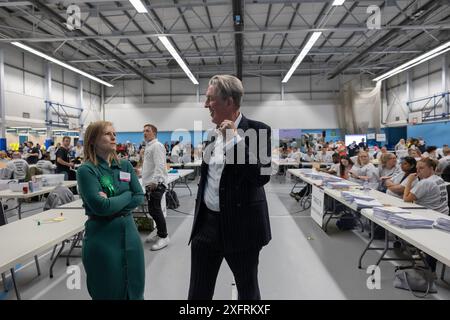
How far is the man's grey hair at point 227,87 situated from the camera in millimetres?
1146

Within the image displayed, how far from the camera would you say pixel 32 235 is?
218 cm

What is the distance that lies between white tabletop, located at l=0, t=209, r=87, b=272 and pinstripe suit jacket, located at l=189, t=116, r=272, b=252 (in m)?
1.26

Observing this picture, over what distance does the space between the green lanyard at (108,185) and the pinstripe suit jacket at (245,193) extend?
0.79m

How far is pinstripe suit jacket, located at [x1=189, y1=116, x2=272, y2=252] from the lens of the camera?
119 centimetres

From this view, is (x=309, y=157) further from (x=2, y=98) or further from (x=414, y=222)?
(x=2, y=98)

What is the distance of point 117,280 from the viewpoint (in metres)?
1.61

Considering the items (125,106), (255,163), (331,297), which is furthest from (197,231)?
(125,106)

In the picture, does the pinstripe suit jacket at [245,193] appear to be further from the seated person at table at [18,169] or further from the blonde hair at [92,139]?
the seated person at table at [18,169]

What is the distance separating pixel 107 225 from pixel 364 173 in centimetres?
459

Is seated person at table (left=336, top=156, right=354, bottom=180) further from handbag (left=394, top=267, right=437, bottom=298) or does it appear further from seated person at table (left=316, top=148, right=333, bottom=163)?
seated person at table (left=316, top=148, right=333, bottom=163)

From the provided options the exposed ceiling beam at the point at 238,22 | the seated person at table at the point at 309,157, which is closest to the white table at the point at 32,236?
the exposed ceiling beam at the point at 238,22

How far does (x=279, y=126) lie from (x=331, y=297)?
14.2 m

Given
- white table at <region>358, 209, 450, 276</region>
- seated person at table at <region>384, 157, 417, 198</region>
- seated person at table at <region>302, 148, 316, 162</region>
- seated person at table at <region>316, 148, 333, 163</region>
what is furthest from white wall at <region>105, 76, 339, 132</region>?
white table at <region>358, 209, 450, 276</region>

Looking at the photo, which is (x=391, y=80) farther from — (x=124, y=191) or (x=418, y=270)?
(x=124, y=191)
